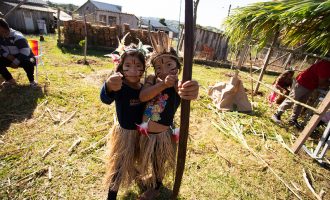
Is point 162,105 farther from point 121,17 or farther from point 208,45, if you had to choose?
point 121,17

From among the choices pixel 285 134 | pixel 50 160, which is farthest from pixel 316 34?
pixel 50 160

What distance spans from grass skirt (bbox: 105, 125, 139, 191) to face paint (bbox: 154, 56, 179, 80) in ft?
2.41

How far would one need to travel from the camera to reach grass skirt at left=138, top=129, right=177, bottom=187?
222cm

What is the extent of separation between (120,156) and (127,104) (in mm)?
599

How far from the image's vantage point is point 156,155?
2264 millimetres

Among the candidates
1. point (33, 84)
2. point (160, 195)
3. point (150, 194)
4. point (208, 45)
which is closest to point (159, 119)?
point (150, 194)

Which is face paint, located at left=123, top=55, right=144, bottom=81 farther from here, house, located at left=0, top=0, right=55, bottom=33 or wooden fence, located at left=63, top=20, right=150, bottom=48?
house, located at left=0, top=0, right=55, bottom=33

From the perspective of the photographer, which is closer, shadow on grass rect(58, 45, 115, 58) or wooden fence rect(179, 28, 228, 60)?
shadow on grass rect(58, 45, 115, 58)

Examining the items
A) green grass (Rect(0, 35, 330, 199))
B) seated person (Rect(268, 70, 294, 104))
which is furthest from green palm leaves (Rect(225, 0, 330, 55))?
green grass (Rect(0, 35, 330, 199))

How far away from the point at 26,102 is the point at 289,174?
5.52m

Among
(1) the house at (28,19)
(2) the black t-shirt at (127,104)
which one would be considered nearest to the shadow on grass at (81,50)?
(2) the black t-shirt at (127,104)

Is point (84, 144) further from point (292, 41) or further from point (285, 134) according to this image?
point (292, 41)

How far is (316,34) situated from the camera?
13.6ft

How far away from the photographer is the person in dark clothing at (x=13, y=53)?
472cm
